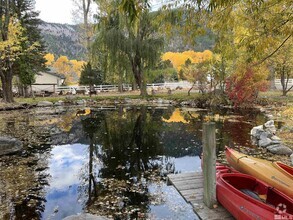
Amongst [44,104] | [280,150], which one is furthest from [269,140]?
[44,104]

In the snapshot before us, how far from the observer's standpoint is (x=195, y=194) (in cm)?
471

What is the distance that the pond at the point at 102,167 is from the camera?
4.96 meters

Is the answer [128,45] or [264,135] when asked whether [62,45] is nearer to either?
[128,45]

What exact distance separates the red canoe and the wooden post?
127 millimetres

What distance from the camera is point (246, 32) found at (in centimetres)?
544

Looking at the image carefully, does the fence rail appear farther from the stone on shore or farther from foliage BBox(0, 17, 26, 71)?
the stone on shore

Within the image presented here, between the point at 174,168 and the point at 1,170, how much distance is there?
15.6ft

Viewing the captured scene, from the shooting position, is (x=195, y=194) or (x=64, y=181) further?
(x=64, y=181)

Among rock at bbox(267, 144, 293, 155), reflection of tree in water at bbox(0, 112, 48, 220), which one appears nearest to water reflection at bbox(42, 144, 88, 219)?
reflection of tree in water at bbox(0, 112, 48, 220)

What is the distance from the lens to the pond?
4.96 meters

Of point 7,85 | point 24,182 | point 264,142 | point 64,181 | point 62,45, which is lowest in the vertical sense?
point 64,181

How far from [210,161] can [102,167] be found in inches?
160

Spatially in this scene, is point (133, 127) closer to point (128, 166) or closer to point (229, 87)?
point (128, 166)

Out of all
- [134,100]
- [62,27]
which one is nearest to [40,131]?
[134,100]
